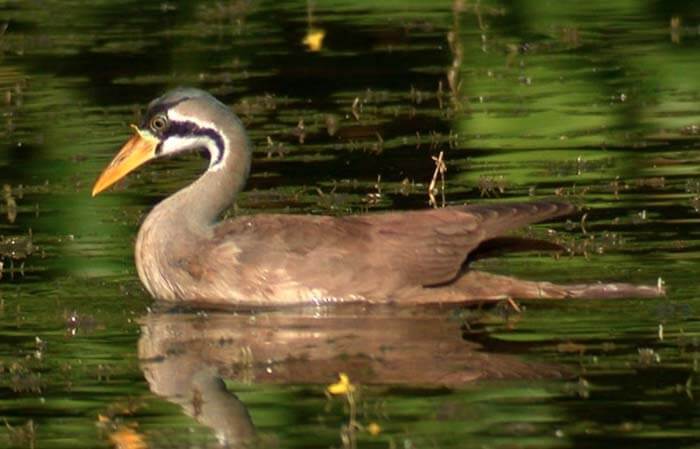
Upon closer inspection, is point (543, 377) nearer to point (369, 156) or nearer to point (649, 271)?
point (649, 271)

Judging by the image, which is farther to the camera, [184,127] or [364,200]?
[364,200]

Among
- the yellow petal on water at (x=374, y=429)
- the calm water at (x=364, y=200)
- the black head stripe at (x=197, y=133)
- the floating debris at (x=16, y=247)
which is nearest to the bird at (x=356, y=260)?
the calm water at (x=364, y=200)

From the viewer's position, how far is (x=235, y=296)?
505 inches

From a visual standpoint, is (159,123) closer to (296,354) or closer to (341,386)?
(296,354)

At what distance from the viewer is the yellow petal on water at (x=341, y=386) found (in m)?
10.3

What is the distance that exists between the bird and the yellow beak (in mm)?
737

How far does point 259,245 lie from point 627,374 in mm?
2673

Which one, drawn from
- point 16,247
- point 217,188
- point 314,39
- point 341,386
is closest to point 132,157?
point 217,188

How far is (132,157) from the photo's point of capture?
13742 millimetres

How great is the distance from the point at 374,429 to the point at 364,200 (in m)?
5.41

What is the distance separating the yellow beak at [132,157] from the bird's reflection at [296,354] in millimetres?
1203

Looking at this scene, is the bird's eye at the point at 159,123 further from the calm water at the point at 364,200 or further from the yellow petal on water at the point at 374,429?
the yellow petal on water at the point at 374,429

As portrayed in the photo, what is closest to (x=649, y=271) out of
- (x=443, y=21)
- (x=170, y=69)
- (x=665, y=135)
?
(x=665, y=135)

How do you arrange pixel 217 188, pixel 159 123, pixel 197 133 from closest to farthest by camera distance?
pixel 217 188
pixel 197 133
pixel 159 123
